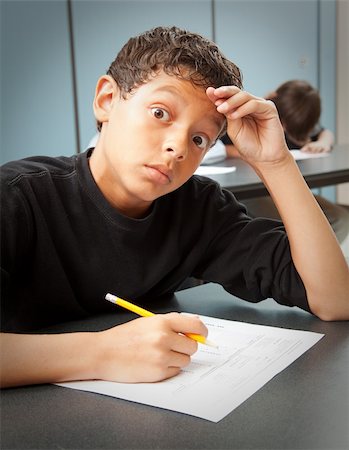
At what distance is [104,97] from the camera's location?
1.11 m

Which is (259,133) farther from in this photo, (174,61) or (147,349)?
(147,349)

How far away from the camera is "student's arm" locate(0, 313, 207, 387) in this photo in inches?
29.6

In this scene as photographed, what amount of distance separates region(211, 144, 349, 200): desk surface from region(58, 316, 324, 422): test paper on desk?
3.16ft

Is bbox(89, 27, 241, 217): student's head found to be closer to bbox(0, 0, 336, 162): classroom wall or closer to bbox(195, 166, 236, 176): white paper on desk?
bbox(195, 166, 236, 176): white paper on desk

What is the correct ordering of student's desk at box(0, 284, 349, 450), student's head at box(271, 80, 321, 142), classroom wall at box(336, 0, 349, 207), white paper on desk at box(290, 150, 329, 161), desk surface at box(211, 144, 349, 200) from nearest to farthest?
1. student's desk at box(0, 284, 349, 450)
2. desk surface at box(211, 144, 349, 200)
3. white paper on desk at box(290, 150, 329, 161)
4. student's head at box(271, 80, 321, 142)
5. classroom wall at box(336, 0, 349, 207)

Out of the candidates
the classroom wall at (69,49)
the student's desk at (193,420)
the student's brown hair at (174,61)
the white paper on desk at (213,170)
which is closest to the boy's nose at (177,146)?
the student's brown hair at (174,61)

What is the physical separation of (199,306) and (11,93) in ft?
9.57

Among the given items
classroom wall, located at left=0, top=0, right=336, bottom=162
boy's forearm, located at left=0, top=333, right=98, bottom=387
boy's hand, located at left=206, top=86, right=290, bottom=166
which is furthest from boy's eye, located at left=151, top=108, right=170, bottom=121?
classroom wall, located at left=0, top=0, right=336, bottom=162

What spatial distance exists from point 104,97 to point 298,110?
107 inches

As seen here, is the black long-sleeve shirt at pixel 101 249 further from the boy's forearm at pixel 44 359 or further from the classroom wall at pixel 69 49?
the classroom wall at pixel 69 49

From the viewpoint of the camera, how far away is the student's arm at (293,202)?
1017 mm

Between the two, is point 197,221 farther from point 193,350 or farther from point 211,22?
point 211,22

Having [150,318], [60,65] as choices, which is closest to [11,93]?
[60,65]

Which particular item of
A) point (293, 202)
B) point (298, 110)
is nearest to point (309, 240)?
point (293, 202)
